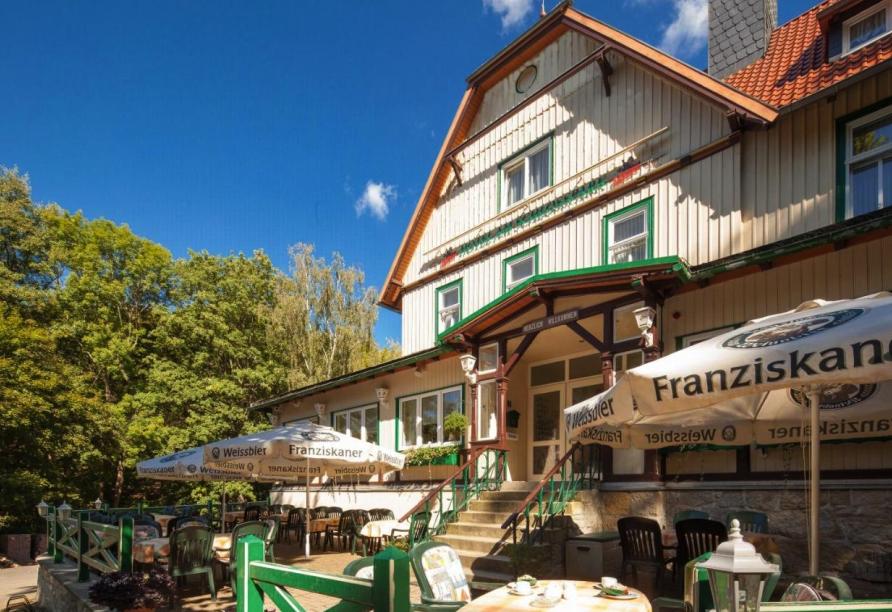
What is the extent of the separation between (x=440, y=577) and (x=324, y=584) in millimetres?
2525

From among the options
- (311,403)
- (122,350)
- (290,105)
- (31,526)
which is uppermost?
(290,105)

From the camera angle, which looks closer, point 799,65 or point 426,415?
point 799,65

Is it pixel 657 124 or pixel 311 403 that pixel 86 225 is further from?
pixel 657 124

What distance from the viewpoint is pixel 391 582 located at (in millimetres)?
2719

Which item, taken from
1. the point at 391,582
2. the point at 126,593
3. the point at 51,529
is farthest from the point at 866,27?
the point at 51,529

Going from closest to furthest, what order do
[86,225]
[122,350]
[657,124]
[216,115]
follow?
[657,124]
[122,350]
[86,225]
[216,115]

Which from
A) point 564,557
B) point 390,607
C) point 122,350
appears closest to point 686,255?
point 564,557

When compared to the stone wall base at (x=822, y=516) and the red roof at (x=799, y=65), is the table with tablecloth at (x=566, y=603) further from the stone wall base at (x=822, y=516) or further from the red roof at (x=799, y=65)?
the red roof at (x=799, y=65)

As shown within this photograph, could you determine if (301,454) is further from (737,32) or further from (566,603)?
(737,32)

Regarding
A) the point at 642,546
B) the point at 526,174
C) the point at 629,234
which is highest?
the point at 526,174

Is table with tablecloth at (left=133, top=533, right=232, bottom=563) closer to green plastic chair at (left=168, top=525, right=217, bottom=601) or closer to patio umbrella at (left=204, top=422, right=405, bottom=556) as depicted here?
green plastic chair at (left=168, top=525, right=217, bottom=601)

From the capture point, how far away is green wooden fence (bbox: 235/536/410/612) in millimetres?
2725

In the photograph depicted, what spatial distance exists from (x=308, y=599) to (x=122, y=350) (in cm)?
2308

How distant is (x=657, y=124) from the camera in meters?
12.1
